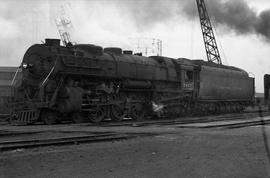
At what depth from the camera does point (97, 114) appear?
2070 cm

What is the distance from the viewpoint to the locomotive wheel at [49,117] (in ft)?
63.6

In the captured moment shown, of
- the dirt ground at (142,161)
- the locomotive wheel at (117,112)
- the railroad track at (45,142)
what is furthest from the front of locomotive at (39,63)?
the dirt ground at (142,161)

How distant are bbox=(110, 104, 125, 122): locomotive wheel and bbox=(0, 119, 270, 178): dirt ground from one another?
10.7m

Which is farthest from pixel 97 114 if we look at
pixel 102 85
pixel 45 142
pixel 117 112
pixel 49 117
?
pixel 45 142

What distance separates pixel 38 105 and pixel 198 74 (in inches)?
497

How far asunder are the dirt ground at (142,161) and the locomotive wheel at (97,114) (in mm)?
9903

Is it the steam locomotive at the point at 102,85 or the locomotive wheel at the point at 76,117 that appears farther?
the locomotive wheel at the point at 76,117

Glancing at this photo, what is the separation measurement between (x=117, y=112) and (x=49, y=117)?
374 cm

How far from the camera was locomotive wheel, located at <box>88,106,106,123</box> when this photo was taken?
66.6 ft

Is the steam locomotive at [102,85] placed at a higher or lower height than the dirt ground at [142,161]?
higher

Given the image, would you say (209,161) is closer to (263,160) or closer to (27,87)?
(263,160)

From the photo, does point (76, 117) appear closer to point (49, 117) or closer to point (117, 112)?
point (49, 117)

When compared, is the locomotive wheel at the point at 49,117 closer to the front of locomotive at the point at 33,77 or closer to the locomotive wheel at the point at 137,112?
the front of locomotive at the point at 33,77

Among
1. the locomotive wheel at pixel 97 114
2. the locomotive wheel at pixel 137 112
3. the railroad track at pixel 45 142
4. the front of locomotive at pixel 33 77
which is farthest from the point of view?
the locomotive wheel at pixel 137 112
